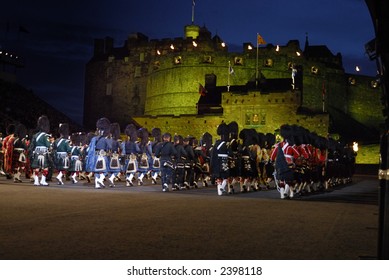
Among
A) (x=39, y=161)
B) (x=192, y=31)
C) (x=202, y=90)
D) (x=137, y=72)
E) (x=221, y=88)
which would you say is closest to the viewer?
(x=39, y=161)

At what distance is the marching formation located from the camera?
15148 mm

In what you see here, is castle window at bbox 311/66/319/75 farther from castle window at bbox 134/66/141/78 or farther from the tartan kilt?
the tartan kilt

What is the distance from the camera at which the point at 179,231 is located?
274 inches

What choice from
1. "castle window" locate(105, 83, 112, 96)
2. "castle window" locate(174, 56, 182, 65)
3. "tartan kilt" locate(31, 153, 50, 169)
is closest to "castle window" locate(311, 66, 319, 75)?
"castle window" locate(174, 56, 182, 65)

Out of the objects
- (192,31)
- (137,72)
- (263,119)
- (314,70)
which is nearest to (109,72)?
(137,72)

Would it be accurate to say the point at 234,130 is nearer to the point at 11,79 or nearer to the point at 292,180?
the point at 292,180

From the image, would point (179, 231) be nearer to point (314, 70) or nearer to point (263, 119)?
point (263, 119)

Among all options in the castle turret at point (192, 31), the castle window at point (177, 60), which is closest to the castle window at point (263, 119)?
the castle window at point (177, 60)

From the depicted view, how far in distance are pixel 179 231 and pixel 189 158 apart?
10.5 metres

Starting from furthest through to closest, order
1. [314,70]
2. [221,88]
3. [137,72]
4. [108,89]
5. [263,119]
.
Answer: [108,89] → [137,72] → [314,70] → [221,88] → [263,119]

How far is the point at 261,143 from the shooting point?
18969mm

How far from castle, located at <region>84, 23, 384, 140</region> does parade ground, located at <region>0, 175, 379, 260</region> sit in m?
38.0

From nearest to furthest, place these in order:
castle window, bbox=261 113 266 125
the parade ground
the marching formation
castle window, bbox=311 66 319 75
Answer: the parade ground → the marching formation → castle window, bbox=261 113 266 125 → castle window, bbox=311 66 319 75

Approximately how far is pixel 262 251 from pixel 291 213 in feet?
14.1
